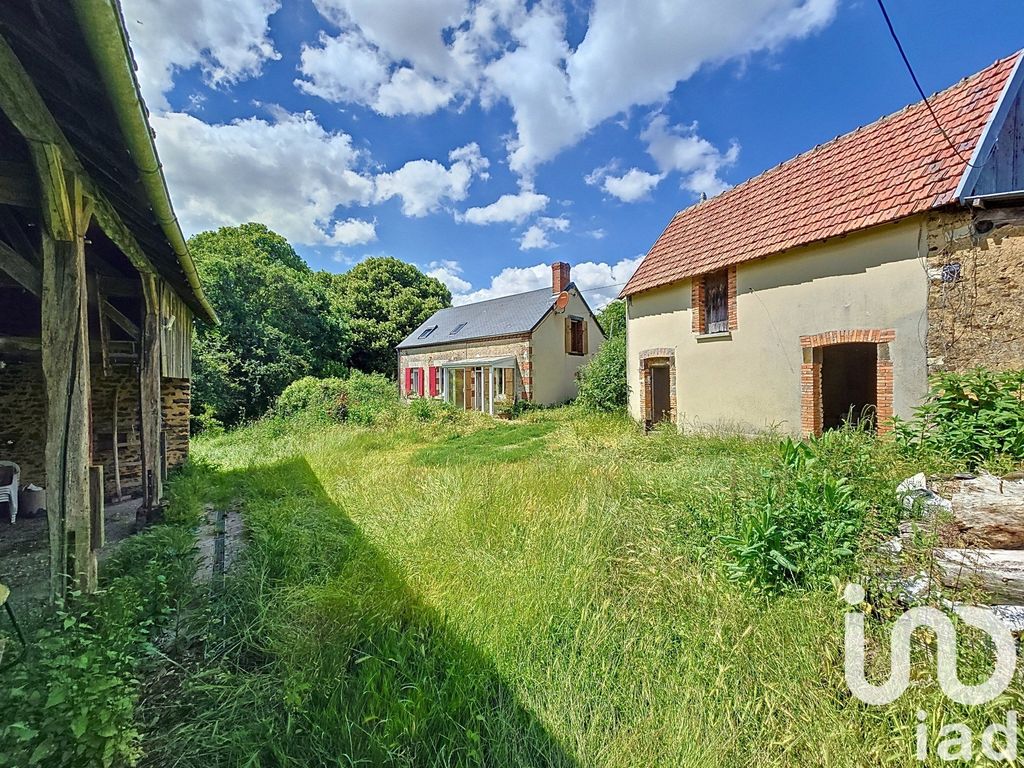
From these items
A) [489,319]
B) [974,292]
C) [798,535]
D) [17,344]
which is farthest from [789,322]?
[489,319]

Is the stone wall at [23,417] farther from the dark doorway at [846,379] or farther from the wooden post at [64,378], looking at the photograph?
the dark doorway at [846,379]

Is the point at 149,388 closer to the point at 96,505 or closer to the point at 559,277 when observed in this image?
the point at 96,505

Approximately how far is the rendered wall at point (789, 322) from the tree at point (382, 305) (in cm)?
1864

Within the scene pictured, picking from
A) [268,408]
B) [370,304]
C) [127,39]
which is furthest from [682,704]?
[370,304]

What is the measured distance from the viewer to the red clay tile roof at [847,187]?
6.12 metres

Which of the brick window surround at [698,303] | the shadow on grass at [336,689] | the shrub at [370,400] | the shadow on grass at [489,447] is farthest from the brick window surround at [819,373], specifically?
the shrub at [370,400]

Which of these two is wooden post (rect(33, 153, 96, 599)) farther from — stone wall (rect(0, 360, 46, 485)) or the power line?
the power line

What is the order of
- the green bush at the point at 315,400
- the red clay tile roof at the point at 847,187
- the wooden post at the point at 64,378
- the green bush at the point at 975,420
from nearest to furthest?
1. the wooden post at the point at 64,378
2. the green bush at the point at 975,420
3. the red clay tile roof at the point at 847,187
4. the green bush at the point at 315,400

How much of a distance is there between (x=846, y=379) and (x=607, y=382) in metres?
5.73

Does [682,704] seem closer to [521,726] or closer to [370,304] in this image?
[521,726]

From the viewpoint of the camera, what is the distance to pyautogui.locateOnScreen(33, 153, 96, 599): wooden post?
102 inches

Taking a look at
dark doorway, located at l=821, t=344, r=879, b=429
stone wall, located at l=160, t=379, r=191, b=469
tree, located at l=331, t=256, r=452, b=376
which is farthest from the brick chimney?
stone wall, located at l=160, t=379, r=191, b=469

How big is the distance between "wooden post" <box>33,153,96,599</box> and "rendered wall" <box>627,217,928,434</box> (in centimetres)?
904

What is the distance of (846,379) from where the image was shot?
384 inches
